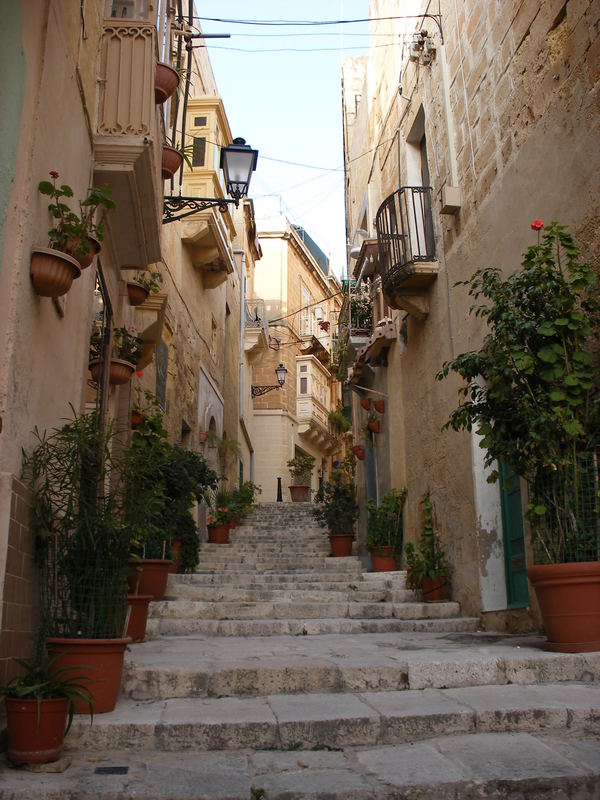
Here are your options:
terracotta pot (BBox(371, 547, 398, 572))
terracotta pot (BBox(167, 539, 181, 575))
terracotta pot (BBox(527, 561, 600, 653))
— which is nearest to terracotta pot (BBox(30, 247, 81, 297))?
terracotta pot (BBox(527, 561, 600, 653))

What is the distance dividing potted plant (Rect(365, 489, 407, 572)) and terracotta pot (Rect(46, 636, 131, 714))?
7.36 m

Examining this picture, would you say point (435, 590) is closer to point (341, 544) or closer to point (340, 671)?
point (340, 671)

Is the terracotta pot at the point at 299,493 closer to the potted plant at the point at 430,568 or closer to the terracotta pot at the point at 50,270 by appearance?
the potted plant at the point at 430,568

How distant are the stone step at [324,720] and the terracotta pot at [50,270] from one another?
2262 mm

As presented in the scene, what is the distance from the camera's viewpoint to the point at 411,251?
32.2 ft

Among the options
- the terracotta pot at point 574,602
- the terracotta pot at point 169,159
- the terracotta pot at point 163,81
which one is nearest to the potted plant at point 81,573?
the terracotta pot at point 574,602

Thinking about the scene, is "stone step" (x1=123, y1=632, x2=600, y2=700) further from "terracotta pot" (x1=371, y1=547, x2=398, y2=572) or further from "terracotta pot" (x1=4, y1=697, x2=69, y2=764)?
"terracotta pot" (x1=371, y1=547, x2=398, y2=572)

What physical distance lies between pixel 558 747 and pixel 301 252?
33.2 metres

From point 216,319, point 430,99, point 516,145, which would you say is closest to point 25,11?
point 516,145

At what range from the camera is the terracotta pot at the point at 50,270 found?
4215mm

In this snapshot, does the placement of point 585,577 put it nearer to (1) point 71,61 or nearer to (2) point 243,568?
(1) point 71,61

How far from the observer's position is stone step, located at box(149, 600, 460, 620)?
774 cm

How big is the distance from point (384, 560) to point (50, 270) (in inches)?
308

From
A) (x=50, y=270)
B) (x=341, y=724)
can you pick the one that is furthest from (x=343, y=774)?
(x=50, y=270)
